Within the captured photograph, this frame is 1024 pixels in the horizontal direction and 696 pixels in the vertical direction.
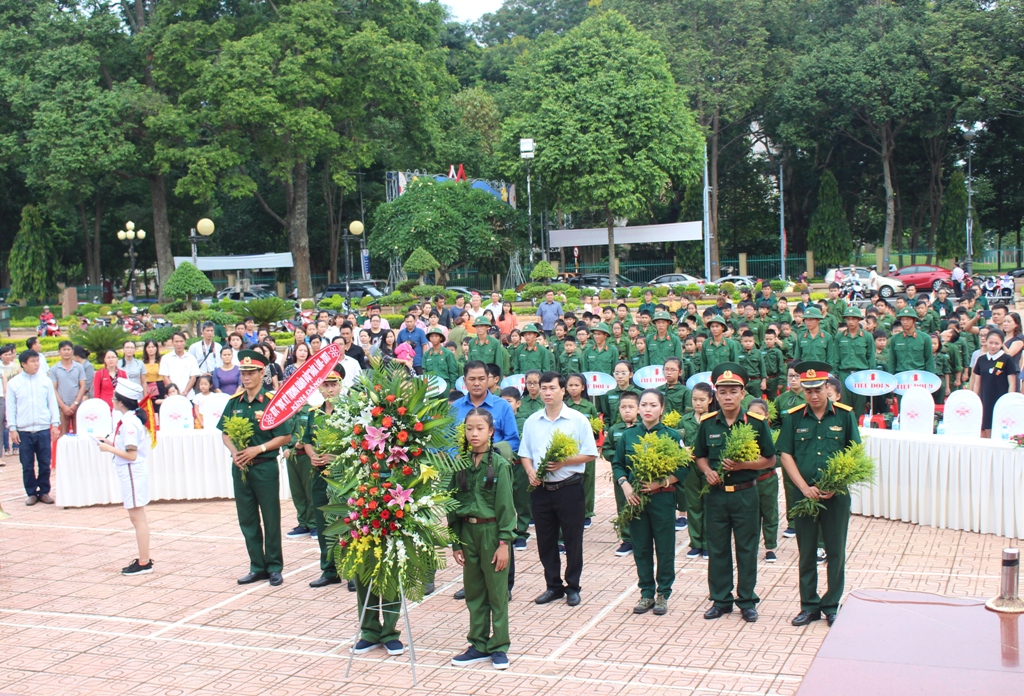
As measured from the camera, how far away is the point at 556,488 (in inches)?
296

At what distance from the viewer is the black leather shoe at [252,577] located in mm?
8523

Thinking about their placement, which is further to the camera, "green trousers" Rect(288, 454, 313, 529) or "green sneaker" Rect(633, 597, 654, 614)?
"green trousers" Rect(288, 454, 313, 529)

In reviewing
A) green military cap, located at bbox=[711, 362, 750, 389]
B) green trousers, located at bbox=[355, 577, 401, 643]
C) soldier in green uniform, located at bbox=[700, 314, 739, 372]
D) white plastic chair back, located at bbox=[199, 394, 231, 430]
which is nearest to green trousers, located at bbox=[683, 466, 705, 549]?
green military cap, located at bbox=[711, 362, 750, 389]

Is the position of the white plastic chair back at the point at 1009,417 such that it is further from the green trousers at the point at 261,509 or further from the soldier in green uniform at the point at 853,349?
the green trousers at the point at 261,509

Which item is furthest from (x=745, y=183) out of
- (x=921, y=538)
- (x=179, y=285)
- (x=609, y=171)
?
(x=921, y=538)

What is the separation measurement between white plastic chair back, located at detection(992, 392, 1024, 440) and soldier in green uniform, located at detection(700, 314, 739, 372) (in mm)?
4158

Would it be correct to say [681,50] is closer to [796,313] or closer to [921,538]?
[796,313]

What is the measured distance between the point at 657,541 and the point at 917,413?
3962 millimetres

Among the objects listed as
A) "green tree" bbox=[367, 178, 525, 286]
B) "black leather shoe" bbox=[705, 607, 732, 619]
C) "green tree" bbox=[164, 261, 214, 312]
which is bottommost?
"black leather shoe" bbox=[705, 607, 732, 619]

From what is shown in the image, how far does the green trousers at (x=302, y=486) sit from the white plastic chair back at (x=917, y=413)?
5.83 metres

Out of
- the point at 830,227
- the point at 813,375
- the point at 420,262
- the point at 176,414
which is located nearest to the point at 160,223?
the point at 420,262

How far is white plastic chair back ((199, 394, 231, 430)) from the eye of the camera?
12055 mm

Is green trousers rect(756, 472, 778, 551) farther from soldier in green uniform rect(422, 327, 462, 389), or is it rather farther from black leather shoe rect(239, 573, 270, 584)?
soldier in green uniform rect(422, 327, 462, 389)

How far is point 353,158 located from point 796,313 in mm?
26085
